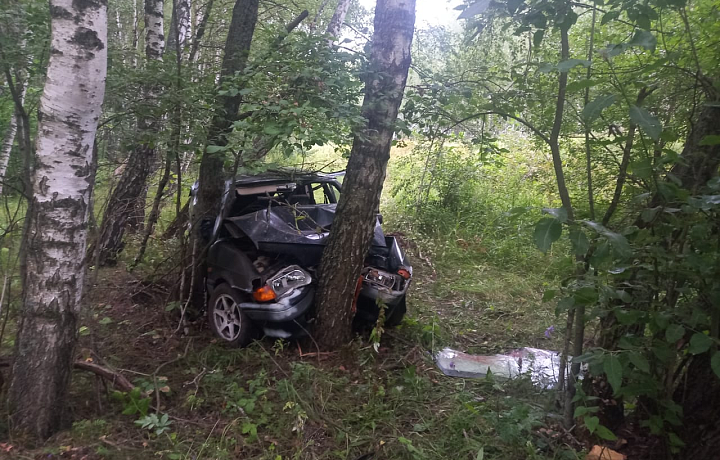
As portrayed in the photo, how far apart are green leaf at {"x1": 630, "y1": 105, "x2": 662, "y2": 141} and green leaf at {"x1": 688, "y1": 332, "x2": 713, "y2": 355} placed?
969 mm

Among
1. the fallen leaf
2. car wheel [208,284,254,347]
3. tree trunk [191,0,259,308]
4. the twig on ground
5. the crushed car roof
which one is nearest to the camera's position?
the fallen leaf

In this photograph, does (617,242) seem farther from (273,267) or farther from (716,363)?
(273,267)

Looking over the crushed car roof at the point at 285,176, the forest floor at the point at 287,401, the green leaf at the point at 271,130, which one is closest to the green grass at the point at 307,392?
the forest floor at the point at 287,401

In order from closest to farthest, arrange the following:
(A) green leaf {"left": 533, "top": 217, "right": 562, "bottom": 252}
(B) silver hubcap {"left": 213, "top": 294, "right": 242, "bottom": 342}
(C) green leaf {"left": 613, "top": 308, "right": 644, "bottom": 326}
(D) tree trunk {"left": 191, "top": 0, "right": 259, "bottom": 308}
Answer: (A) green leaf {"left": 533, "top": 217, "right": 562, "bottom": 252} < (C) green leaf {"left": 613, "top": 308, "right": 644, "bottom": 326} < (B) silver hubcap {"left": 213, "top": 294, "right": 242, "bottom": 342} < (D) tree trunk {"left": 191, "top": 0, "right": 259, "bottom": 308}

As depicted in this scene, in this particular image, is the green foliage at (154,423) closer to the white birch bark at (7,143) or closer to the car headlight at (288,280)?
the car headlight at (288,280)

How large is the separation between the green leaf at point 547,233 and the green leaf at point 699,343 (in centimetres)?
92

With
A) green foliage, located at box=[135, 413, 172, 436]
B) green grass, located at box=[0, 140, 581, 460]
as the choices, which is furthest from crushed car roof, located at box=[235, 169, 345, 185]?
green foliage, located at box=[135, 413, 172, 436]

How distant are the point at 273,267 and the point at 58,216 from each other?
78.6 inches

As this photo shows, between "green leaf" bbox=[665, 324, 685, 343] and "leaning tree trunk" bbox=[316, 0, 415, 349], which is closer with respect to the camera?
"green leaf" bbox=[665, 324, 685, 343]

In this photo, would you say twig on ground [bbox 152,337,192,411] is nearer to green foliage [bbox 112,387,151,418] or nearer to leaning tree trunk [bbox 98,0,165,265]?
green foliage [bbox 112,387,151,418]

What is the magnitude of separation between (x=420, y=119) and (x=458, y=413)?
2.54 metres

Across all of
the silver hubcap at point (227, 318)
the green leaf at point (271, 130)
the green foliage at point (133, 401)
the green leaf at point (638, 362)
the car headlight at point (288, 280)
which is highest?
the green leaf at point (271, 130)

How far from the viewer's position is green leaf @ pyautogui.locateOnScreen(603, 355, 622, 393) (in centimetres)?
212

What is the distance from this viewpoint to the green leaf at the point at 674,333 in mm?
2260
